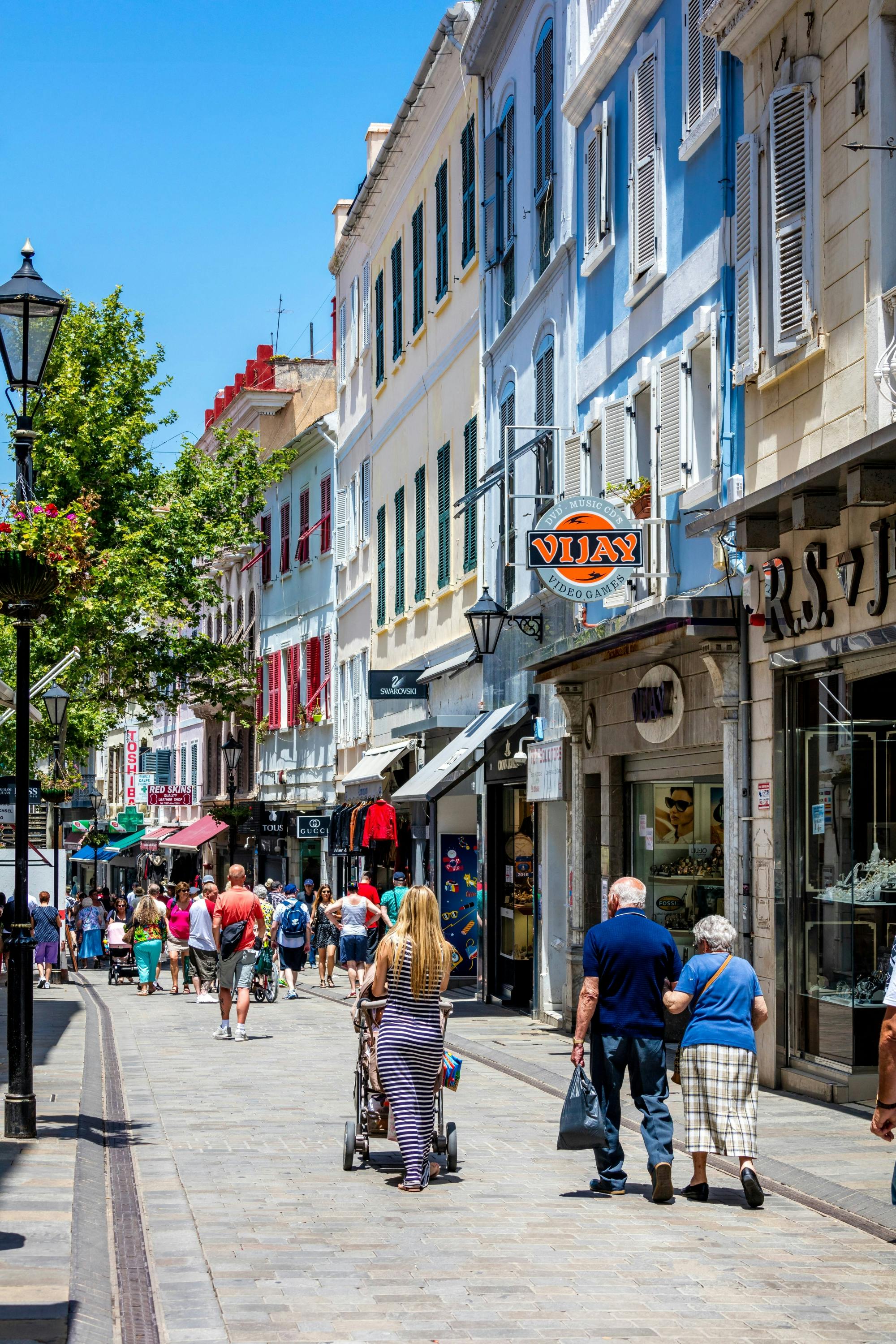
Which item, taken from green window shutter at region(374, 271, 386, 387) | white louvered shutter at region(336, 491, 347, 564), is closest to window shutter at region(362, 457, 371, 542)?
green window shutter at region(374, 271, 386, 387)

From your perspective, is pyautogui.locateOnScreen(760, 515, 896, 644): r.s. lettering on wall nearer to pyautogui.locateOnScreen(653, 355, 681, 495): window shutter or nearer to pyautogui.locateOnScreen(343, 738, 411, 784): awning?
pyautogui.locateOnScreen(653, 355, 681, 495): window shutter

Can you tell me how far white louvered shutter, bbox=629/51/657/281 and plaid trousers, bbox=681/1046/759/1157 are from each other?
984cm

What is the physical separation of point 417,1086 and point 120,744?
209 feet

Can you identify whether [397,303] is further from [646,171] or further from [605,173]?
[646,171]

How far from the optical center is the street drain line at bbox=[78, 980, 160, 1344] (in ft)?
22.4

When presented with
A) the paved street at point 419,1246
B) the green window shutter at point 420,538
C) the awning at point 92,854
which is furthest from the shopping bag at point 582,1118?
the awning at point 92,854

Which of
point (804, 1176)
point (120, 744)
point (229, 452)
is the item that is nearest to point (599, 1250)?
point (804, 1176)

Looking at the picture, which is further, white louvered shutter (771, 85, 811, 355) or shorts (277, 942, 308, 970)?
shorts (277, 942, 308, 970)

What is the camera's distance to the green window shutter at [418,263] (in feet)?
102

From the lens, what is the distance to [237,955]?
65.9 ft

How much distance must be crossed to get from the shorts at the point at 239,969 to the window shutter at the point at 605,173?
8659mm

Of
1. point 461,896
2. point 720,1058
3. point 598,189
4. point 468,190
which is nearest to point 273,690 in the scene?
point 461,896

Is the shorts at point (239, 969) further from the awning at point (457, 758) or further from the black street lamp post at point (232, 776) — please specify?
the black street lamp post at point (232, 776)

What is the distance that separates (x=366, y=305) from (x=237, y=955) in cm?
2010
